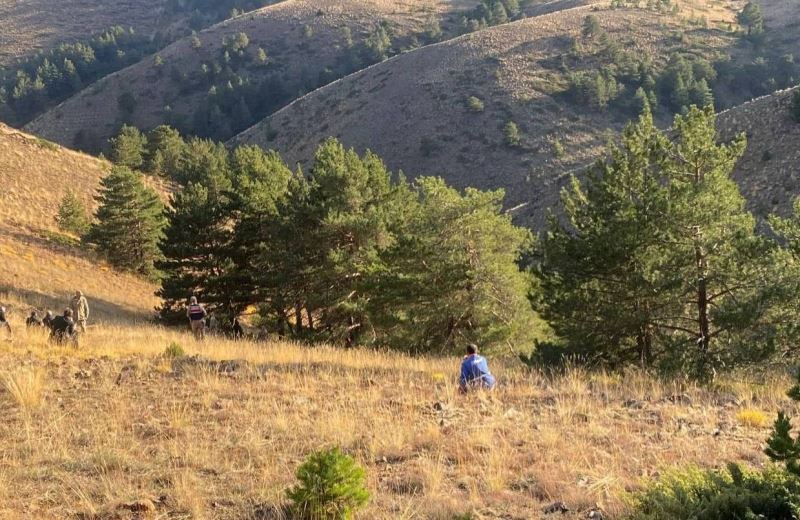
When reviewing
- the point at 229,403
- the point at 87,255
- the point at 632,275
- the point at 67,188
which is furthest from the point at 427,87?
the point at 229,403

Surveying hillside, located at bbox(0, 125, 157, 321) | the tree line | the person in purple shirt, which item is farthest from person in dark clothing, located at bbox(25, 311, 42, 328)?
the person in purple shirt

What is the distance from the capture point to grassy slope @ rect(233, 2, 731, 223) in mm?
67062

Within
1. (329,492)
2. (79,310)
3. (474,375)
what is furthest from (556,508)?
(79,310)

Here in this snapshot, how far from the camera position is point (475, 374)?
26.7ft

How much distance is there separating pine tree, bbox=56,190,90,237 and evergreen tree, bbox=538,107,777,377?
3563 centimetres

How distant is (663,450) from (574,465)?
0.95 meters

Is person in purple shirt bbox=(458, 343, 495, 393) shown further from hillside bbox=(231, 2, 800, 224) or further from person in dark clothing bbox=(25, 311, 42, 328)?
hillside bbox=(231, 2, 800, 224)

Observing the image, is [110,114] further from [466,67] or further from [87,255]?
[87,255]

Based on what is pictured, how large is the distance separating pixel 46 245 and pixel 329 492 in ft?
120

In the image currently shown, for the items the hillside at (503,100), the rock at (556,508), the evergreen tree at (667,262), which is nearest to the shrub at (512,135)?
the hillside at (503,100)

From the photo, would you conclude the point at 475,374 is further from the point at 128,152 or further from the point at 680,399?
the point at 128,152

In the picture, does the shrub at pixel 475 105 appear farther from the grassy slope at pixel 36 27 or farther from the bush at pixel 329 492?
the grassy slope at pixel 36 27

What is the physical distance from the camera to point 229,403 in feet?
22.2

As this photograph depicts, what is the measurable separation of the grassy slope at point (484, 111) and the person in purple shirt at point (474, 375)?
46.6m
